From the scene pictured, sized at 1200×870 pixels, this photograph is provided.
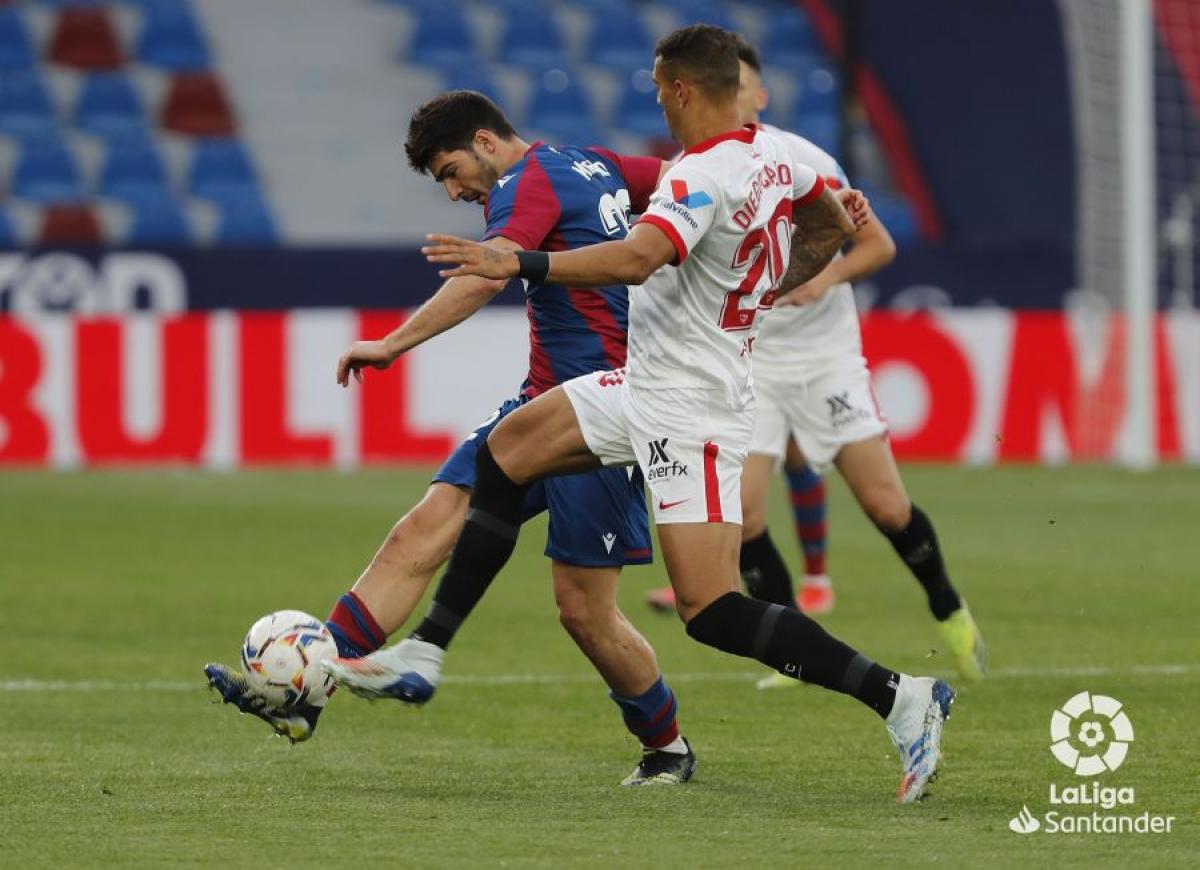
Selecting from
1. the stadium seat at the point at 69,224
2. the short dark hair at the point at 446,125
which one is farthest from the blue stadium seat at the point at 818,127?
the short dark hair at the point at 446,125

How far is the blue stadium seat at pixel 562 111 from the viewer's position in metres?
23.7

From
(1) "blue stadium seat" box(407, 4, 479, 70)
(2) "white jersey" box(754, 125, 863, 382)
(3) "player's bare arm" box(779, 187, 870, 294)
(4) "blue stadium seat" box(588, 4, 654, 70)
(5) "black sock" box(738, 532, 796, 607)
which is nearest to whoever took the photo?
(3) "player's bare arm" box(779, 187, 870, 294)

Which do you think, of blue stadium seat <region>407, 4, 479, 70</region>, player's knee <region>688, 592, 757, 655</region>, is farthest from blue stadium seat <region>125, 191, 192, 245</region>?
player's knee <region>688, 592, 757, 655</region>

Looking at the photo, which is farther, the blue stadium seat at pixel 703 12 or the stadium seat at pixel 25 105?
the blue stadium seat at pixel 703 12

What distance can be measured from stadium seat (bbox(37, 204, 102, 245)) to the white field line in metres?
13.9

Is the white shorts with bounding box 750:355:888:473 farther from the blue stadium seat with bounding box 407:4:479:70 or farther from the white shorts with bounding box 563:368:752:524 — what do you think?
the blue stadium seat with bounding box 407:4:479:70

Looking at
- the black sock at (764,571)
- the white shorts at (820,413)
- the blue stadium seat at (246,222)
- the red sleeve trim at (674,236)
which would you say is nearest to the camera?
the red sleeve trim at (674,236)

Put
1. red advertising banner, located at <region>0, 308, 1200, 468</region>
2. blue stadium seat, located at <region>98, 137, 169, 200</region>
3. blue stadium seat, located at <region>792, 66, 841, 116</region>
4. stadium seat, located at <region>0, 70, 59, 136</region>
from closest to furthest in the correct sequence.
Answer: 1. red advertising banner, located at <region>0, 308, 1200, 468</region>
2. blue stadium seat, located at <region>98, 137, 169, 200</region>
3. stadium seat, located at <region>0, 70, 59, 136</region>
4. blue stadium seat, located at <region>792, 66, 841, 116</region>

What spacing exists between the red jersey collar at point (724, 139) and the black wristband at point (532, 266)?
1.76 ft

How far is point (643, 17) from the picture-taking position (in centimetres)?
2548

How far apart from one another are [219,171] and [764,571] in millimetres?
15188

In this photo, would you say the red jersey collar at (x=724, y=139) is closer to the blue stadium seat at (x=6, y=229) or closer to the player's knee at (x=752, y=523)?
the player's knee at (x=752, y=523)

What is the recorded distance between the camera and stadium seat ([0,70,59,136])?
22.9 metres

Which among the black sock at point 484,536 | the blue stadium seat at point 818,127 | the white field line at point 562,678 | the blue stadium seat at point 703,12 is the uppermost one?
the blue stadium seat at point 703,12
